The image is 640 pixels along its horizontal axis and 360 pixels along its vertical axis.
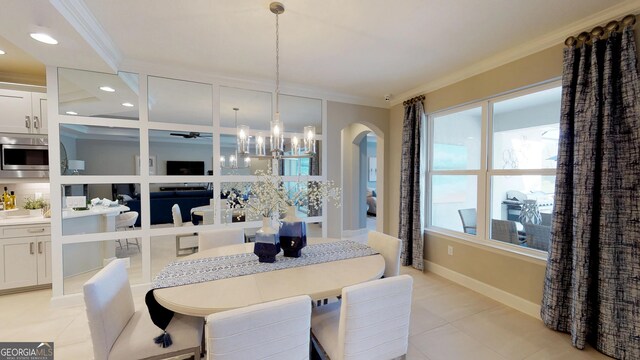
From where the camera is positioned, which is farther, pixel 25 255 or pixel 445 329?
pixel 25 255

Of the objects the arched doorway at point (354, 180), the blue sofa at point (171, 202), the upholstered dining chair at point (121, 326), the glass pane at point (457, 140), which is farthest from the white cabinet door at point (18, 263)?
the glass pane at point (457, 140)

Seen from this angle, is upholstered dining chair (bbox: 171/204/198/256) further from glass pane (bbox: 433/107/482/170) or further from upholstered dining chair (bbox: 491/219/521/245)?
upholstered dining chair (bbox: 491/219/521/245)

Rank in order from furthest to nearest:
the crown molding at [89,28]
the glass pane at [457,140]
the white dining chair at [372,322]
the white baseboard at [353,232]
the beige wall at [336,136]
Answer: the white baseboard at [353,232]
the beige wall at [336,136]
the glass pane at [457,140]
the crown molding at [89,28]
the white dining chair at [372,322]

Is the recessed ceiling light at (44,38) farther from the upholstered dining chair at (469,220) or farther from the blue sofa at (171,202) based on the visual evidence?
the upholstered dining chair at (469,220)

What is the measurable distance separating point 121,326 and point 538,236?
364cm

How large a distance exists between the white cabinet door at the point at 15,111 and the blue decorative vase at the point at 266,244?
3428 mm

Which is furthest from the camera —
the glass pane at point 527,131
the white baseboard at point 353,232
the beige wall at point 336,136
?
the white baseboard at point 353,232

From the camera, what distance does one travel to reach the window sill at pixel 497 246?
8.38 feet

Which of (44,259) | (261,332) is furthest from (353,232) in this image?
(44,259)

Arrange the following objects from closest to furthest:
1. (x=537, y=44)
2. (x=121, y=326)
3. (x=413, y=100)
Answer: (x=121, y=326) < (x=537, y=44) < (x=413, y=100)

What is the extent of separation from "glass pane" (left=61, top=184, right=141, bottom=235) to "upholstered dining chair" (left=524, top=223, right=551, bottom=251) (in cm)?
437

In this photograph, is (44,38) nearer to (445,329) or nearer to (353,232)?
(445,329)

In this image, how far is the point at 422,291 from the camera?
10.1 ft

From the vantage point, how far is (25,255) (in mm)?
2922
